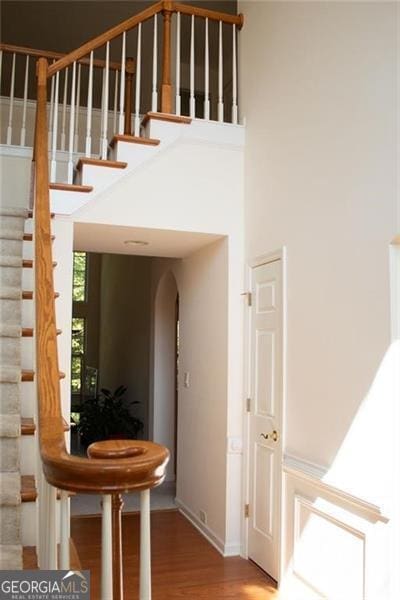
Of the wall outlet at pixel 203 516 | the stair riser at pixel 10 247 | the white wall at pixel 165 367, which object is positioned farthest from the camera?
the white wall at pixel 165 367

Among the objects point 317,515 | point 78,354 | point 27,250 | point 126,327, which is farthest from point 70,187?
point 78,354

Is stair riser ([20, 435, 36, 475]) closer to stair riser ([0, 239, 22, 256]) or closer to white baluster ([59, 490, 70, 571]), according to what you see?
white baluster ([59, 490, 70, 571])

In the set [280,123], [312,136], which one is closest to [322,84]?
[312,136]

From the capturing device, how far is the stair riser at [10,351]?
2.55 meters

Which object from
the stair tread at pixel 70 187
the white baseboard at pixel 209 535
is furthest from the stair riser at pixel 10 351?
the white baseboard at pixel 209 535

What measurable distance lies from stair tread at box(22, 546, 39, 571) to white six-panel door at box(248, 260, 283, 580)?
1.84 m

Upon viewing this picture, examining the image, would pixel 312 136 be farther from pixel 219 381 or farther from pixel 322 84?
pixel 219 381

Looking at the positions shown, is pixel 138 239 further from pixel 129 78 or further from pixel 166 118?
pixel 129 78

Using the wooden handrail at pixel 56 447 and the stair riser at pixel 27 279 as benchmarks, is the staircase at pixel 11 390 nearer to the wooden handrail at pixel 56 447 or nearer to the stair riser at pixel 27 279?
the stair riser at pixel 27 279

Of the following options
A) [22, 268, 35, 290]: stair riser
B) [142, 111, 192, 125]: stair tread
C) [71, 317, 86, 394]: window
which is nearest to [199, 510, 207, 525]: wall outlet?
[22, 268, 35, 290]: stair riser

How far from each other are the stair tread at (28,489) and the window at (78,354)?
349 inches

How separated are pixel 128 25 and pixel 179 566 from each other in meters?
3.90

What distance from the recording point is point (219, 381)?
4266 millimetres

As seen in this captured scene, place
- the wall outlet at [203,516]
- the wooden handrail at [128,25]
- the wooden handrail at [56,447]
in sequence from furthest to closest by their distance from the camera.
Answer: the wall outlet at [203,516] → the wooden handrail at [128,25] → the wooden handrail at [56,447]
